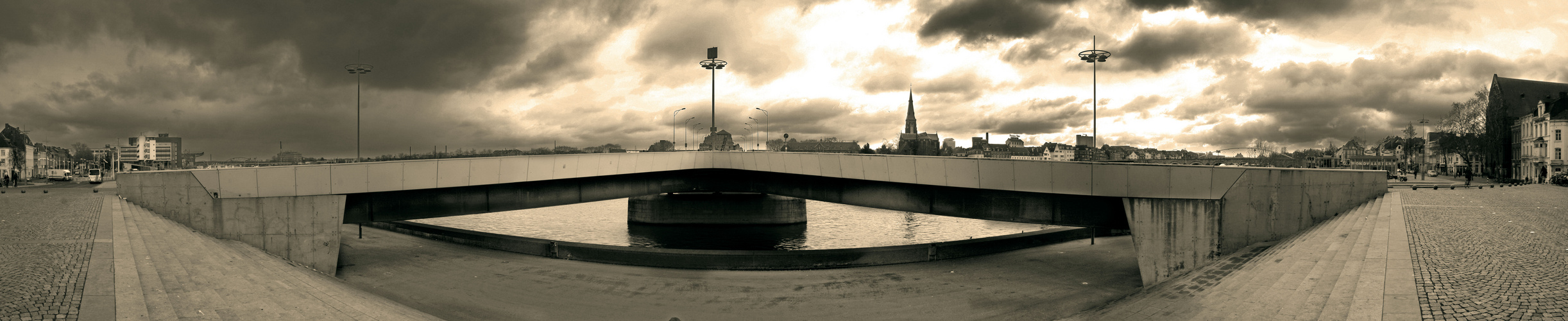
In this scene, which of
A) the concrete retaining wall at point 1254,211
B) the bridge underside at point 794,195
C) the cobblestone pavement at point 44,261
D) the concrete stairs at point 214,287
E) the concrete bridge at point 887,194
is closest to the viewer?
the cobblestone pavement at point 44,261

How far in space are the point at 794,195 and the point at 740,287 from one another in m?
9.11

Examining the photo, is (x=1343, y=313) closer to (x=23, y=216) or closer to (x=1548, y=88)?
(x=23, y=216)

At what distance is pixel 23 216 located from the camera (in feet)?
66.5

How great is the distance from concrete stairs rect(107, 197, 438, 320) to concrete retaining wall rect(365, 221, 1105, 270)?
32.5 ft

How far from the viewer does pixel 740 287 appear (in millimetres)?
21547

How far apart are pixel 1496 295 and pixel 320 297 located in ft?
63.0

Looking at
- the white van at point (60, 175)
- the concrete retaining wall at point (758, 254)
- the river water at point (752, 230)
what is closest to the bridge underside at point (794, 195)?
the concrete retaining wall at point (758, 254)

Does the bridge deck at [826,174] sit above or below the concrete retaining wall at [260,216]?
above

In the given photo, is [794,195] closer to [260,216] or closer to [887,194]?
[887,194]

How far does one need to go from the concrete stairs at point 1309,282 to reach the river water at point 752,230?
18.9 m

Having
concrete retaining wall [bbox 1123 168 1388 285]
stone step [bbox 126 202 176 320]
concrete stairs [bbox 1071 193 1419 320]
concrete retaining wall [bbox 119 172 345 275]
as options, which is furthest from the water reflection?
concrete stairs [bbox 1071 193 1419 320]

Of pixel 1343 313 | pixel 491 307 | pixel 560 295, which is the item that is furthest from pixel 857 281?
pixel 1343 313

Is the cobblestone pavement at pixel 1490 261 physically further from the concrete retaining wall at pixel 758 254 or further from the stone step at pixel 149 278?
the stone step at pixel 149 278

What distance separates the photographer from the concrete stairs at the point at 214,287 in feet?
32.5
